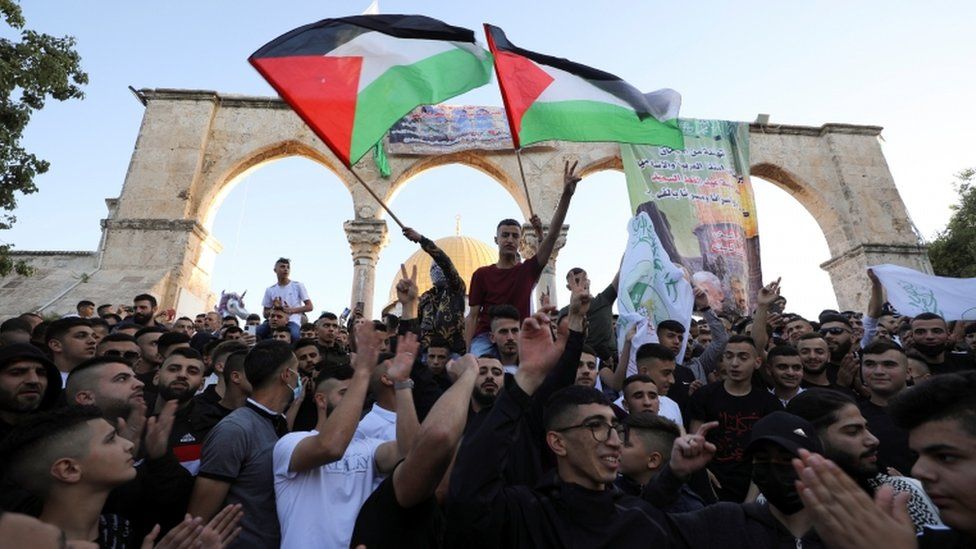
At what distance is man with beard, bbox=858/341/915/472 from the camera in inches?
152

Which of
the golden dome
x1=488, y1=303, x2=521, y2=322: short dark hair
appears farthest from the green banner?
the golden dome

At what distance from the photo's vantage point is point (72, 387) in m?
3.38

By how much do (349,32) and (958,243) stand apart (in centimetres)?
2176

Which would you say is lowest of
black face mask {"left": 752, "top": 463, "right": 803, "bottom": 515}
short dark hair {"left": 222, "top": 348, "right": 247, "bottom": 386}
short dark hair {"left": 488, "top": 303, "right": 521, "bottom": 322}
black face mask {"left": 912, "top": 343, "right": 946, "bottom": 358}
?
black face mask {"left": 752, "top": 463, "right": 803, "bottom": 515}

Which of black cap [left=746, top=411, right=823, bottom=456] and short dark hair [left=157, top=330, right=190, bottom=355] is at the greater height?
short dark hair [left=157, top=330, right=190, bottom=355]

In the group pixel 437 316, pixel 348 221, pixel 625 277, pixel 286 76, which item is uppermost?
pixel 348 221

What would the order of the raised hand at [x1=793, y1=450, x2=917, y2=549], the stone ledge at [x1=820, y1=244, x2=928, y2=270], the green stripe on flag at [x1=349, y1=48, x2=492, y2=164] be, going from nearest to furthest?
the raised hand at [x1=793, y1=450, x2=917, y2=549]
the green stripe on flag at [x1=349, y1=48, x2=492, y2=164]
the stone ledge at [x1=820, y1=244, x2=928, y2=270]

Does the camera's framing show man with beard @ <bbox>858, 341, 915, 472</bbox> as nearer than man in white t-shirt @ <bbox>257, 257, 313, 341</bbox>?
Yes

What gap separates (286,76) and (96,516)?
4.05 metres

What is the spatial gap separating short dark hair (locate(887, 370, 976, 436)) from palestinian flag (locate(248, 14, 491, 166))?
4.29m

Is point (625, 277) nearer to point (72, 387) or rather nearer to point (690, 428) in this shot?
point (690, 428)

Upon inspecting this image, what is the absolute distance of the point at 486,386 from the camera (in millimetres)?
3975

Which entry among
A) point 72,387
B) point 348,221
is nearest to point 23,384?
point 72,387

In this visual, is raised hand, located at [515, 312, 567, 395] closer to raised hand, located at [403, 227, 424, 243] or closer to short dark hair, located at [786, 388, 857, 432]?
short dark hair, located at [786, 388, 857, 432]
